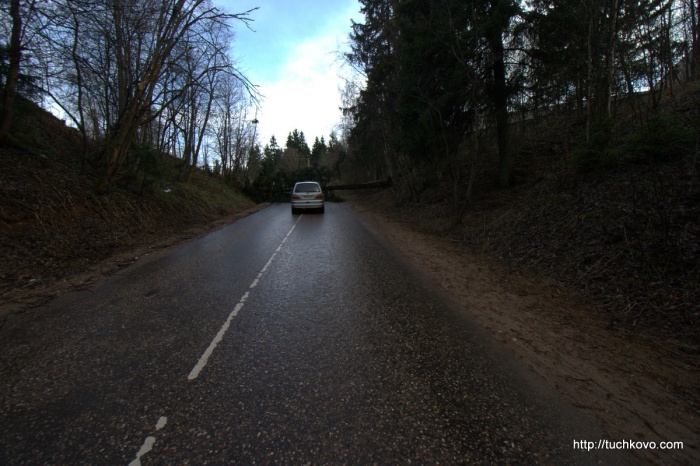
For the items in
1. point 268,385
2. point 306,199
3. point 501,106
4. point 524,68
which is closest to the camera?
point 268,385

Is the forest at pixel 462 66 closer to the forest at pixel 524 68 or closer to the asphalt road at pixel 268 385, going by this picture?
the forest at pixel 524 68

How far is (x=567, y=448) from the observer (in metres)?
2.22

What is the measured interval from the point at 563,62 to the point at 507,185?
4480 millimetres

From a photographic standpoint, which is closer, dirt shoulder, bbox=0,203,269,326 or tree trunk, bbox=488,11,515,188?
dirt shoulder, bbox=0,203,269,326

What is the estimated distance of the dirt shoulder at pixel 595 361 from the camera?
96.2 inches

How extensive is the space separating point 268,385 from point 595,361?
132 inches

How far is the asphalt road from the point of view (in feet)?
7.17

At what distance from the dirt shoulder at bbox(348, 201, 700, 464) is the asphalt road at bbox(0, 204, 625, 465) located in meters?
0.28

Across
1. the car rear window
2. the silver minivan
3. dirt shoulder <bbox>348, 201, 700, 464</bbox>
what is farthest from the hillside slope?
dirt shoulder <bbox>348, 201, 700, 464</bbox>

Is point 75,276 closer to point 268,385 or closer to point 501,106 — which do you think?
point 268,385

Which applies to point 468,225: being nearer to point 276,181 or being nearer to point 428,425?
point 428,425

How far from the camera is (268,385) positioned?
285 centimetres

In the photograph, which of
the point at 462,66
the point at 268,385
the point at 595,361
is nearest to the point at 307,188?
the point at 462,66

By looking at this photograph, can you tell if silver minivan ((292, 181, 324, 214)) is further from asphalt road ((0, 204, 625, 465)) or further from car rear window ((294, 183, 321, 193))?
asphalt road ((0, 204, 625, 465))
